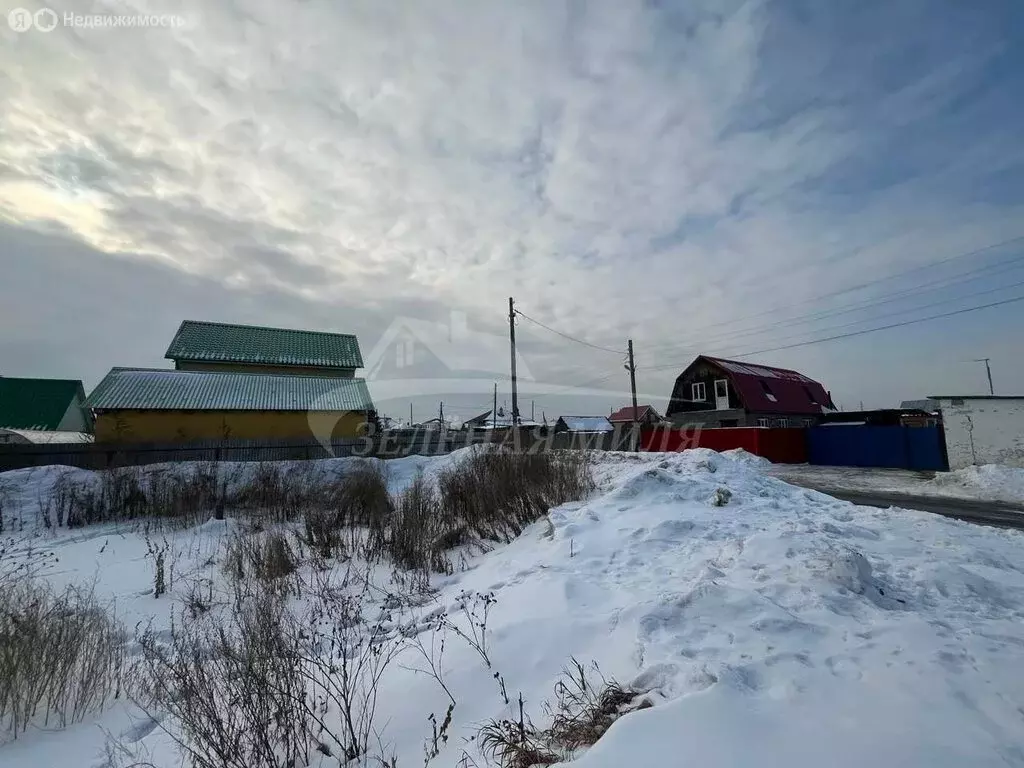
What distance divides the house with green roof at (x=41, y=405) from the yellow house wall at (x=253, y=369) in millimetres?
6540

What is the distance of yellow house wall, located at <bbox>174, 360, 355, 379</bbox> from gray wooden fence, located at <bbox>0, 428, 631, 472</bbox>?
359 inches

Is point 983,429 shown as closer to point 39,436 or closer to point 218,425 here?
point 218,425

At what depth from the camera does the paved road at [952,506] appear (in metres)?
8.39

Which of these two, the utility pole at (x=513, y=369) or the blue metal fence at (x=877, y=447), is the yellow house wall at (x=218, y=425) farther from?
the blue metal fence at (x=877, y=447)

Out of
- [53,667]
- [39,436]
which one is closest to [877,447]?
[53,667]

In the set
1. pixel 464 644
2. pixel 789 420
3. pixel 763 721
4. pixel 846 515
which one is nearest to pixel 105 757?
pixel 464 644

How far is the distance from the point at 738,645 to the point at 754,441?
21.5 m

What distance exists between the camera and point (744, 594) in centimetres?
348

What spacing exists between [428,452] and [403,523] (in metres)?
15.0

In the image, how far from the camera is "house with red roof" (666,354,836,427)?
30.1 m

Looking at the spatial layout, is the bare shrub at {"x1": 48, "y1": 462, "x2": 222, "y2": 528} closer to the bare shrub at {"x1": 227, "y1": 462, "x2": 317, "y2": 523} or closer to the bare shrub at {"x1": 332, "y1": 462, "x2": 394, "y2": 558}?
the bare shrub at {"x1": 227, "y1": 462, "x2": 317, "y2": 523}

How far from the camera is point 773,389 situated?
32219 mm

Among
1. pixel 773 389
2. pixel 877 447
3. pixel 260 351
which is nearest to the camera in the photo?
pixel 877 447

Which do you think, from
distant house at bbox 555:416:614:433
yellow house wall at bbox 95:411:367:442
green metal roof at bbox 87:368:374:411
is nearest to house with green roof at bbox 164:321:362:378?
green metal roof at bbox 87:368:374:411
